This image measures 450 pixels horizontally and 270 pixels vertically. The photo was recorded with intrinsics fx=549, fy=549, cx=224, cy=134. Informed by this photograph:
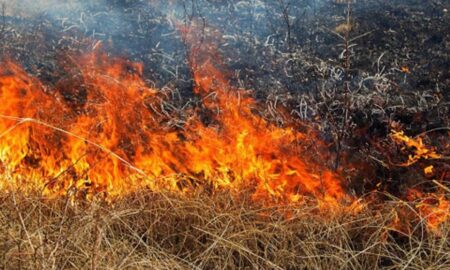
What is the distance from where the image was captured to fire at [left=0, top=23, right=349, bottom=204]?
3.86 m

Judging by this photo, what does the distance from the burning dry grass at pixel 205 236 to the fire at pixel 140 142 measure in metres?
0.18

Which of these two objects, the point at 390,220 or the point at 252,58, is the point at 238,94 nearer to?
the point at 252,58

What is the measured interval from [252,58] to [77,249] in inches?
Result: 117

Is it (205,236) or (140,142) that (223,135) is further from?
(205,236)

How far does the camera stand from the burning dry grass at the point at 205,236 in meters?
2.93

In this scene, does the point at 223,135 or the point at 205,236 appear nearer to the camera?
the point at 205,236

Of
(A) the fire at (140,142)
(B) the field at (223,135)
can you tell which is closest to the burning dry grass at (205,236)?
(B) the field at (223,135)

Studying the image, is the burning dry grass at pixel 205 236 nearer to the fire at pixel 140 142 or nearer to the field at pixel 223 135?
the field at pixel 223 135

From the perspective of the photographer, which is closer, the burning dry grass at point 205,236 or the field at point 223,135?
the burning dry grass at point 205,236

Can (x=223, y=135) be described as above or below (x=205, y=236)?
above

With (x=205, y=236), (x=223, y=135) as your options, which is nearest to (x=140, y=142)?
(x=223, y=135)

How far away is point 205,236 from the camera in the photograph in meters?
3.45

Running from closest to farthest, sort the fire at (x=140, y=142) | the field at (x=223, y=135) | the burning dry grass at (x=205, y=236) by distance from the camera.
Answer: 1. the burning dry grass at (x=205, y=236)
2. the field at (x=223, y=135)
3. the fire at (x=140, y=142)

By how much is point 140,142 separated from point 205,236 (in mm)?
1140
